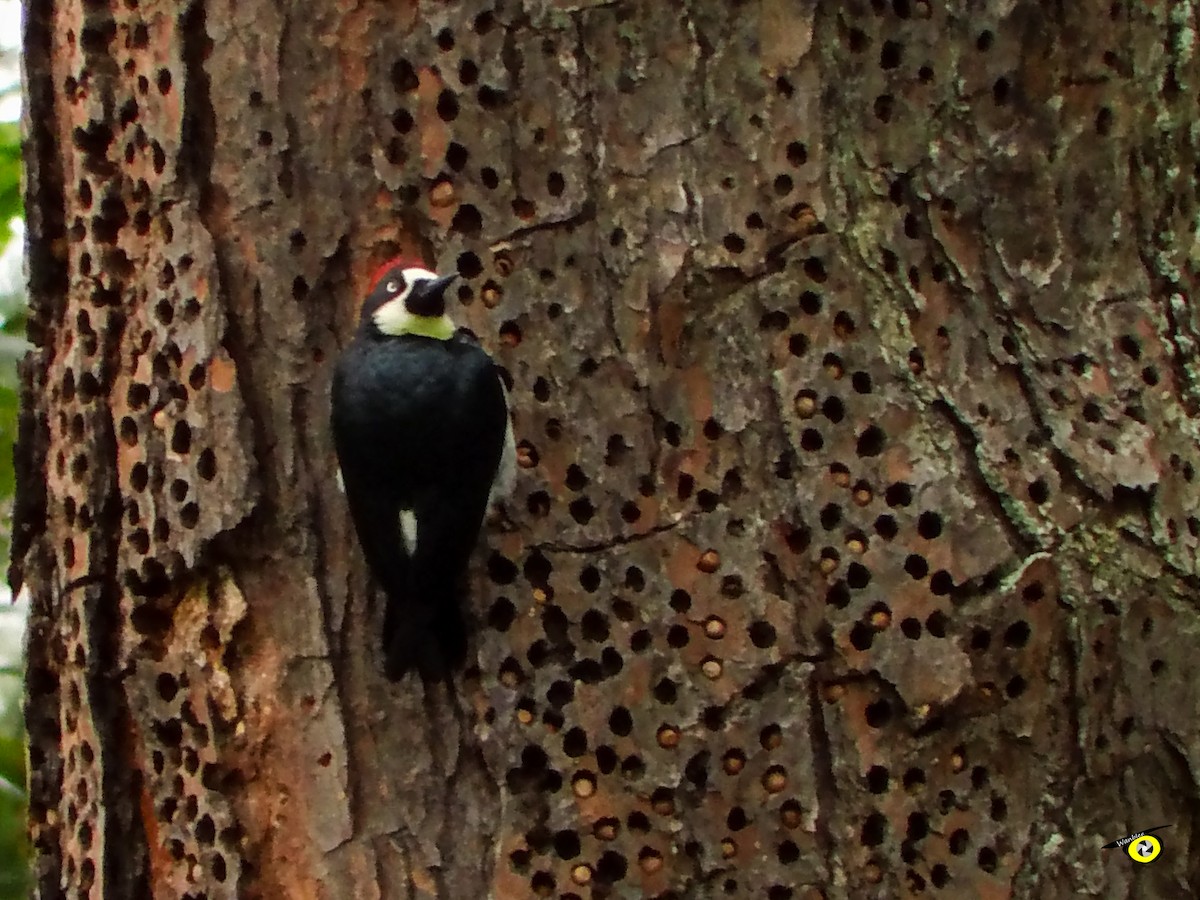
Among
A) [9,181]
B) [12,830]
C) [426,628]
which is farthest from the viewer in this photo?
[12,830]

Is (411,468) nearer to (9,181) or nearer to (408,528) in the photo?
(408,528)

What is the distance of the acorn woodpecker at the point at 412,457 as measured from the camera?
138 cm

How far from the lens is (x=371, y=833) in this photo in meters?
1.42

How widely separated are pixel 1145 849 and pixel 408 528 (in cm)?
96

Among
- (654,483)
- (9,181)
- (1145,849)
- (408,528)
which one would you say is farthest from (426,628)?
(9,181)

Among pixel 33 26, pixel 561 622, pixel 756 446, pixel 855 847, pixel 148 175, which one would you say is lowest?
pixel 855 847

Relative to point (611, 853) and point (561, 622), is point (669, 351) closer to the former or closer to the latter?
point (561, 622)

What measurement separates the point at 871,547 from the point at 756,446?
0.59ft

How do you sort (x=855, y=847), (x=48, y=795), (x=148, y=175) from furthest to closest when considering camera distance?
(x=48, y=795) < (x=148, y=175) < (x=855, y=847)

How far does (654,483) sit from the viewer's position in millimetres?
1442

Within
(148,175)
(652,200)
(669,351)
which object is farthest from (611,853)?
(148,175)

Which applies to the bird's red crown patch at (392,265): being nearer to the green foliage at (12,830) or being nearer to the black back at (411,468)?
the black back at (411,468)

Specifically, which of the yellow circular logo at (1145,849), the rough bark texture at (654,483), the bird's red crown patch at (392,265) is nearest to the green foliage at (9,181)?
the rough bark texture at (654,483)

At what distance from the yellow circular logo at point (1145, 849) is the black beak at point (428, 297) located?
104 cm
